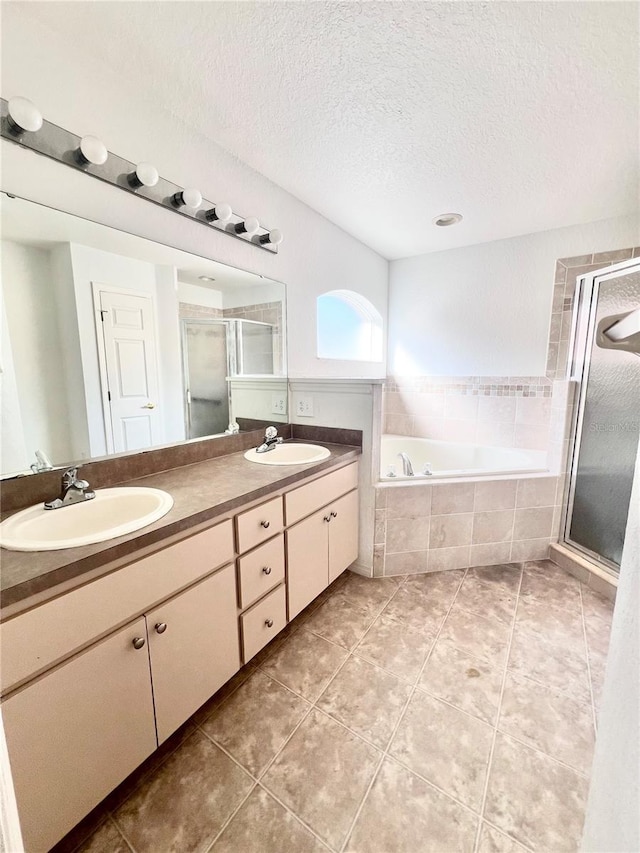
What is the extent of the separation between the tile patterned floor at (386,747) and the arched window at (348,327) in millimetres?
1903

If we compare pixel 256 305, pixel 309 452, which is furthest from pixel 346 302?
pixel 309 452

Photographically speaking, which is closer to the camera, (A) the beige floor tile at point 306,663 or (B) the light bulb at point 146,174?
(B) the light bulb at point 146,174

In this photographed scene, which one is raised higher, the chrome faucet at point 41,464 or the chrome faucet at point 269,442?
the chrome faucet at point 41,464

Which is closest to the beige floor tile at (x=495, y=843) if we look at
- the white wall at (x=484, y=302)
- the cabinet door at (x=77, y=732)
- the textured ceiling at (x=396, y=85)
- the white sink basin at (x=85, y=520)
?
the cabinet door at (x=77, y=732)

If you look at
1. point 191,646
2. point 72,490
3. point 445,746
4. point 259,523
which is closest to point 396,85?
point 259,523

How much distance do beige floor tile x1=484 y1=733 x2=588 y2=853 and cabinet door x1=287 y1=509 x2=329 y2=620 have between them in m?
0.87

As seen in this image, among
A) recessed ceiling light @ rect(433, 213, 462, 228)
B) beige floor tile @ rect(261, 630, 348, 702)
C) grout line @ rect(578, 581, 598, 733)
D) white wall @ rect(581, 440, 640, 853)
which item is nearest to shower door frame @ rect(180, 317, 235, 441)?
beige floor tile @ rect(261, 630, 348, 702)

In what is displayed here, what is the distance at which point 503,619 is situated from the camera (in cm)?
172

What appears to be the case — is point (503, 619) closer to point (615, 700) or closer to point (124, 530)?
point (615, 700)

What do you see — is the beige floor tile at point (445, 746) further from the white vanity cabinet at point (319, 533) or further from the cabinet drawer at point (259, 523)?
the cabinet drawer at point (259, 523)

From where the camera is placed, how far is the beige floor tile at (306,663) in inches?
53.6

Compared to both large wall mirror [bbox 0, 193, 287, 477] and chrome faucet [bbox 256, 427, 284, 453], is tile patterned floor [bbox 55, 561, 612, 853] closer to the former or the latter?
chrome faucet [bbox 256, 427, 284, 453]

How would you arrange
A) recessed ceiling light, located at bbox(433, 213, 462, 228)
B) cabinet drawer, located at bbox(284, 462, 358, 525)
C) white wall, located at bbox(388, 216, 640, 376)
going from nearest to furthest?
cabinet drawer, located at bbox(284, 462, 358, 525) → recessed ceiling light, located at bbox(433, 213, 462, 228) → white wall, located at bbox(388, 216, 640, 376)

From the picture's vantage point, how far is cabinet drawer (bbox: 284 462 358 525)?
4.81 ft
